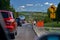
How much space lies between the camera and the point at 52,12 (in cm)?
2064

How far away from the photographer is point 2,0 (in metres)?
40.2

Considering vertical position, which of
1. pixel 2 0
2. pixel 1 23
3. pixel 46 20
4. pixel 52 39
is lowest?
pixel 46 20

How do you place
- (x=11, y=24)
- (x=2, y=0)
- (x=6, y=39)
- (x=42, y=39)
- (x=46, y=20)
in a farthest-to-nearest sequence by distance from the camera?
(x=46, y=20)
(x=2, y=0)
(x=11, y=24)
(x=42, y=39)
(x=6, y=39)

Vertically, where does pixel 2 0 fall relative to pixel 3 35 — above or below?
below

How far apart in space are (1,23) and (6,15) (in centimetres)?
1490

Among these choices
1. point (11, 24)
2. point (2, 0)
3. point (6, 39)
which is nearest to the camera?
point (6, 39)

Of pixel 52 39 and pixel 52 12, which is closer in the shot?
pixel 52 39

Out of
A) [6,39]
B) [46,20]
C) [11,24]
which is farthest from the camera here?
[46,20]

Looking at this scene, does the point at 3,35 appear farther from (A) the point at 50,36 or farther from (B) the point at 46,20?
(B) the point at 46,20

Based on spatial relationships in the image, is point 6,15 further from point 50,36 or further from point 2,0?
point 2,0

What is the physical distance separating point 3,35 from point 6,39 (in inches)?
1.9

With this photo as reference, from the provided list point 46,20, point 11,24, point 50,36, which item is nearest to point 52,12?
point 11,24

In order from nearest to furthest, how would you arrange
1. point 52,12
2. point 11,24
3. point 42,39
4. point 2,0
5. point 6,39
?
point 6,39, point 42,39, point 11,24, point 52,12, point 2,0

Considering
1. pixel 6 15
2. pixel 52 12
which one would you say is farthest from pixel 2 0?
pixel 6 15
